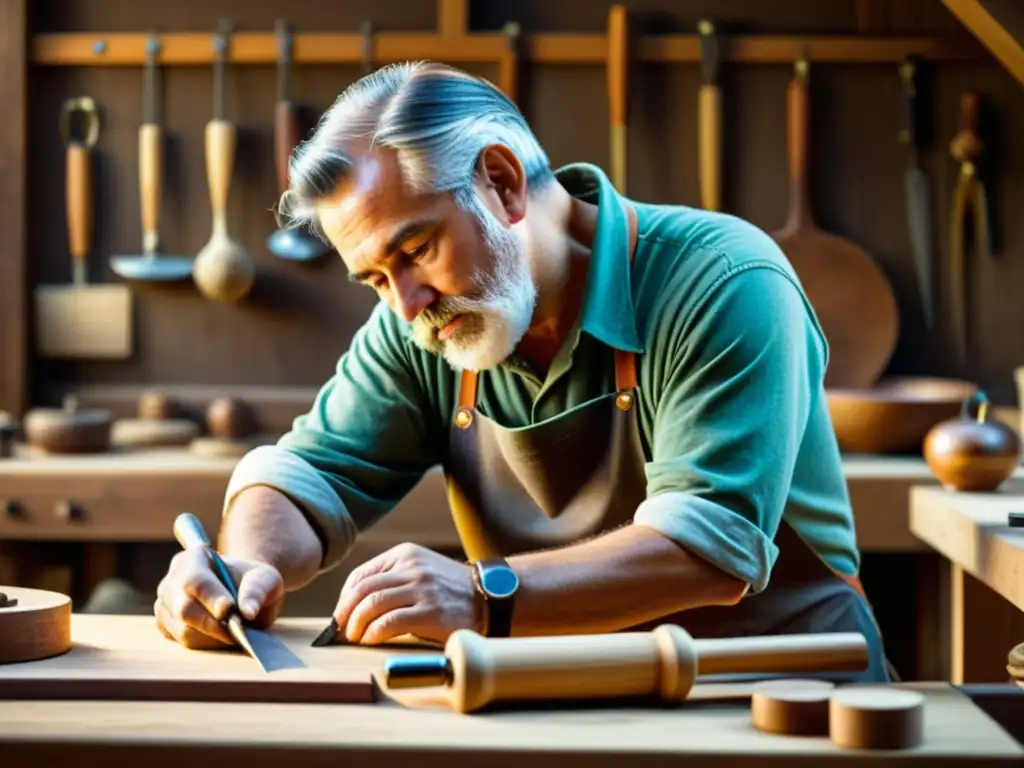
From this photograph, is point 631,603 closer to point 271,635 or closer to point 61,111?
point 271,635

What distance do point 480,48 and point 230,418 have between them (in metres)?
1.25

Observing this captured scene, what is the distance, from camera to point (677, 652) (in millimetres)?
1498

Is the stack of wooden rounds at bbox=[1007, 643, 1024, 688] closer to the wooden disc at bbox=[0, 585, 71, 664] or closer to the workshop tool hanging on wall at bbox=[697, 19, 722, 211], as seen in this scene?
the wooden disc at bbox=[0, 585, 71, 664]

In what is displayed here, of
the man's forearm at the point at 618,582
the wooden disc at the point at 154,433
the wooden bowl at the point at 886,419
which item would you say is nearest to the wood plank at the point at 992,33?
the wooden bowl at the point at 886,419

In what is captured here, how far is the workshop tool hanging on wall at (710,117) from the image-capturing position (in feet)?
13.6

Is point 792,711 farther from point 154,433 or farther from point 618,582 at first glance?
point 154,433

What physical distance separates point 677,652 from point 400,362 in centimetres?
97

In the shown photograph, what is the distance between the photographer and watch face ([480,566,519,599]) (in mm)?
1768

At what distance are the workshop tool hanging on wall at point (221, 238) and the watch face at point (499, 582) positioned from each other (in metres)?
2.62

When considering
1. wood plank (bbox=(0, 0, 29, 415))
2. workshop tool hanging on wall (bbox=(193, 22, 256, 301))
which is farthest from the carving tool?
wood plank (bbox=(0, 0, 29, 415))

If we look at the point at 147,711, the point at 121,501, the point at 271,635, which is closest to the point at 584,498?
the point at 271,635

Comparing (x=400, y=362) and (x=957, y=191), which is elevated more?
(x=957, y=191)

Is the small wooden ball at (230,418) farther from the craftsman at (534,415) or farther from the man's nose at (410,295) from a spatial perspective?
the man's nose at (410,295)

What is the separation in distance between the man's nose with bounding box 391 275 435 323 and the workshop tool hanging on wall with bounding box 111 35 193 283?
242cm
